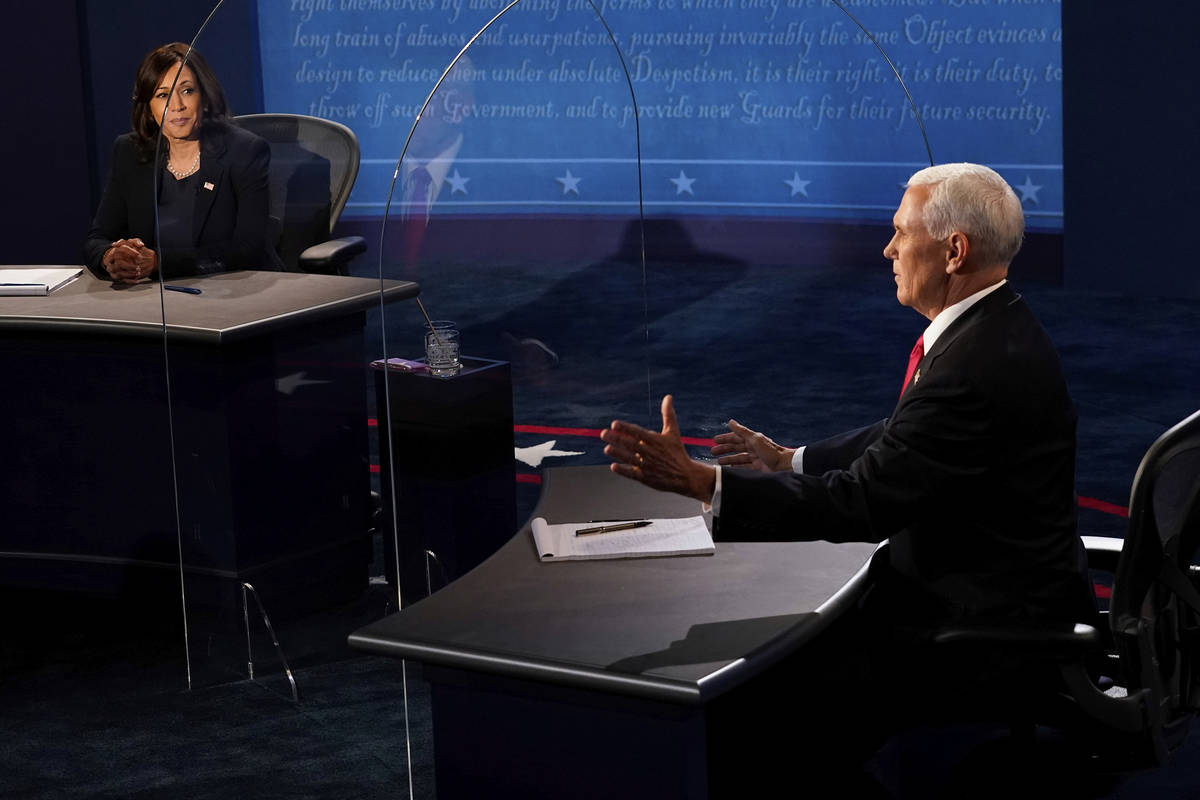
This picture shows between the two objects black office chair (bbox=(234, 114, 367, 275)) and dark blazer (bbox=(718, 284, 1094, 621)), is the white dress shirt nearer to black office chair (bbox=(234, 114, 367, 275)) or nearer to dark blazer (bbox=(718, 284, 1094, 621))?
dark blazer (bbox=(718, 284, 1094, 621))

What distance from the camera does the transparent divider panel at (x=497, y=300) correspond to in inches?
120

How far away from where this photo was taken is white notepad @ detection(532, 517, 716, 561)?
2.59 meters

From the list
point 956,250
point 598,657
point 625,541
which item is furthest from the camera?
point 625,541

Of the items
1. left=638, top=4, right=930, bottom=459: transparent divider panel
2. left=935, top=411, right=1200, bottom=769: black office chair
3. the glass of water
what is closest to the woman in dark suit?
the glass of water

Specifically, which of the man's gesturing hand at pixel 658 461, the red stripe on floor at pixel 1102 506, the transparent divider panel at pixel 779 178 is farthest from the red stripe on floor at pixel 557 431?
the transparent divider panel at pixel 779 178

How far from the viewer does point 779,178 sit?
336 inches

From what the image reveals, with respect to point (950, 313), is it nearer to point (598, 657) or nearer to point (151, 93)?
point (598, 657)

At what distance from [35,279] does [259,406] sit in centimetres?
104

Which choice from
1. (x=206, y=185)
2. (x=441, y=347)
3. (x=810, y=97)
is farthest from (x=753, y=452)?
(x=810, y=97)

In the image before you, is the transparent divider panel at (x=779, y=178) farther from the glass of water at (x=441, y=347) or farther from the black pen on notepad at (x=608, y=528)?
the black pen on notepad at (x=608, y=528)

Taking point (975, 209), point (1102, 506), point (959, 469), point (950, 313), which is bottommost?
point (1102, 506)

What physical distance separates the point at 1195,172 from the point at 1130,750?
18.6 ft

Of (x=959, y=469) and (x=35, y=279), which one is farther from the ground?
(x=35, y=279)

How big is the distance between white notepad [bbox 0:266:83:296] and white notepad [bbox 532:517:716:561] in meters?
2.10
